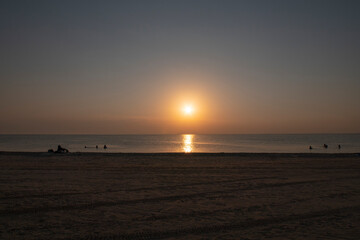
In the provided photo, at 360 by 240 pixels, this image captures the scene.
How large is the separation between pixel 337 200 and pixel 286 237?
4.72m

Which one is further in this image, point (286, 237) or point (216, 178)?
point (216, 178)

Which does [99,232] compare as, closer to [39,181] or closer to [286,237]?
[286,237]

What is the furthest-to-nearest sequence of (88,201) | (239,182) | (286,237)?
(239,182)
(88,201)
(286,237)

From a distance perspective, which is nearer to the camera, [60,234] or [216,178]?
[60,234]

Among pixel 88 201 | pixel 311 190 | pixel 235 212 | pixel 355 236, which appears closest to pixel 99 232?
pixel 88 201

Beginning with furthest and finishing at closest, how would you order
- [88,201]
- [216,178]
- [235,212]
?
[216,178]
[88,201]
[235,212]

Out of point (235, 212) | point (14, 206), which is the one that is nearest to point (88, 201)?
point (14, 206)

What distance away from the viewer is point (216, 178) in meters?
15.5

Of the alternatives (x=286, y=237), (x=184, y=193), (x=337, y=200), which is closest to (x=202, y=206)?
(x=184, y=193)

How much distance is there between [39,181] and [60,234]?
27.4ft

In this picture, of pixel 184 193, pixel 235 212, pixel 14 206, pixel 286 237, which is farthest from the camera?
pixel 184 193

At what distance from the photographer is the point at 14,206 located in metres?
9.55

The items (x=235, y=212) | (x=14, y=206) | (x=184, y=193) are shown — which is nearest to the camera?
(x=235, y=212)

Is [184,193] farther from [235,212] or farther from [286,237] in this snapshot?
[286,237]
